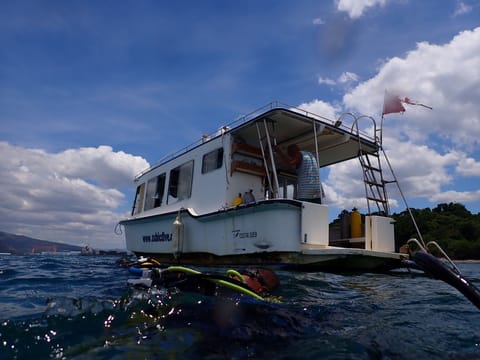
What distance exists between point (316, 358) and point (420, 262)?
0.94 meters

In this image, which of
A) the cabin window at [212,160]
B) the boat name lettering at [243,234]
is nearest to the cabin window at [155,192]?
the cabin window at [212,160]

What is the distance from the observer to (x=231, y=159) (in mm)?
9609

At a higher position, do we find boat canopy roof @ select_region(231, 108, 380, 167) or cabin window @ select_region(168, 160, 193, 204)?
boat canopy roof @ select_region(231, 108, 380, 167)

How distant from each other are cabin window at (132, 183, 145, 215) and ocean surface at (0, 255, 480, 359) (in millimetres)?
9165

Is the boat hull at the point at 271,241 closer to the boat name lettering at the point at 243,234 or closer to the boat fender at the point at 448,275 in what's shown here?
the boat name lettering at the point at 243,234

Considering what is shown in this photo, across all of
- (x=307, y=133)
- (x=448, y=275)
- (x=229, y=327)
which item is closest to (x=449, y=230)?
(x=307, y=133)

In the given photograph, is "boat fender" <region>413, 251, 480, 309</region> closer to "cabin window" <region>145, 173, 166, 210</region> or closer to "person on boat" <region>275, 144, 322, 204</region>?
"person on boat" <region>275, 144, 322, 204</region>

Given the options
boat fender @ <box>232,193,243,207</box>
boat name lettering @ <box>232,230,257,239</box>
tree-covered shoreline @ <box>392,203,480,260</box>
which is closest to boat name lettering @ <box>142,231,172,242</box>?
boat fender @ <box>232,193,243,207</box>

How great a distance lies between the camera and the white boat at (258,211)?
7.55 m

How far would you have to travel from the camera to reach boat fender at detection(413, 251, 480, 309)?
1.73 metres

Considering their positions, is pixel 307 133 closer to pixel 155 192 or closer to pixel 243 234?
pixel 243 234

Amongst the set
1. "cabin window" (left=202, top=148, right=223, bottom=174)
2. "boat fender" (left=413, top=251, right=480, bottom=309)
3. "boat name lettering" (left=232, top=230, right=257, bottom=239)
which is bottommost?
"boat fender" (left=413, top=251, right=480, bottom=309)

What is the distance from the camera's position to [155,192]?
12.8 metres

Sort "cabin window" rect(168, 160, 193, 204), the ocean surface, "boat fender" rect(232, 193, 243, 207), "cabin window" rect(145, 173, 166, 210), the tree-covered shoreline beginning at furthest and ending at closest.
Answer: the tree-covered shoreline < "cabin window" rect(145, 173, 166, 210) < "cabin window" rect(168, 160, 193, 204) < "boat fender" rect(232, 193, 243, 207) < the ocean surface
